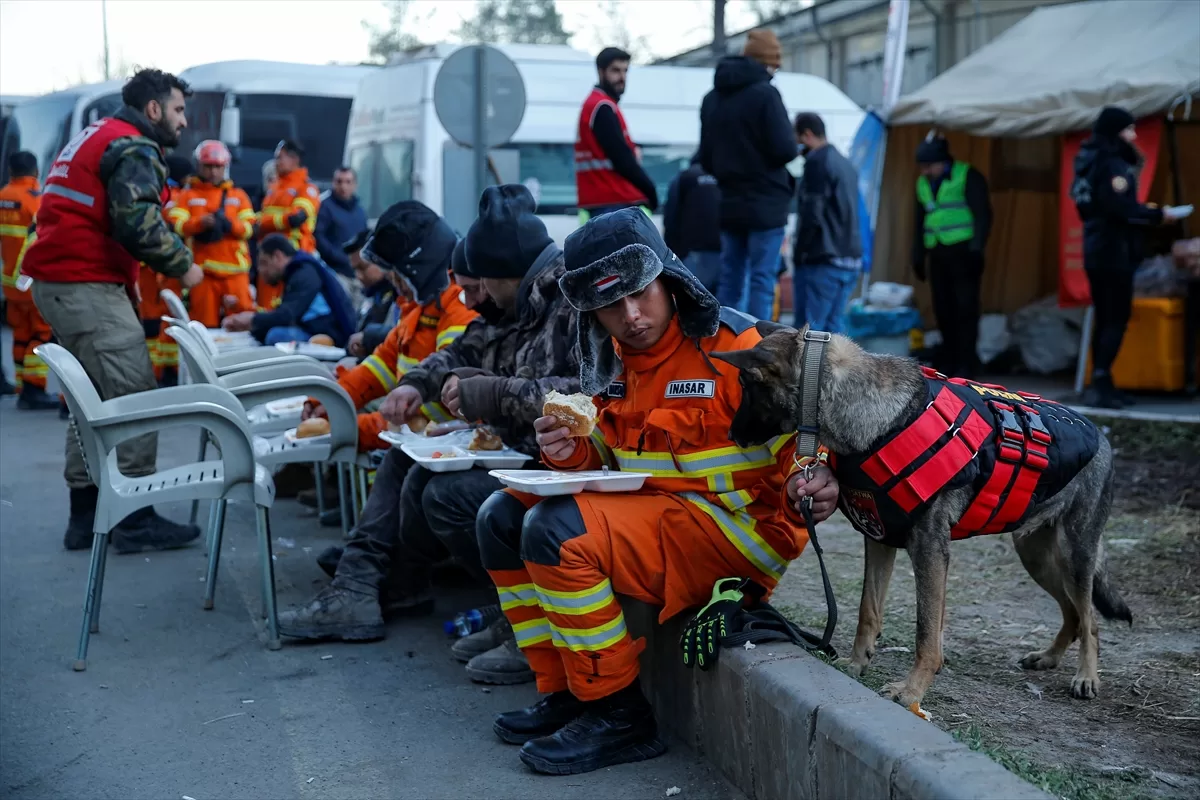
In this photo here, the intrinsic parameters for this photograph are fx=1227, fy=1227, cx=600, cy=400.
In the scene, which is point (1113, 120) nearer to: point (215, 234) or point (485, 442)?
point (485, 442)

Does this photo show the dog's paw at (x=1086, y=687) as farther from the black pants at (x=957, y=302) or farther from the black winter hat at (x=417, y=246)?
the black pants at (x=957, y=302)

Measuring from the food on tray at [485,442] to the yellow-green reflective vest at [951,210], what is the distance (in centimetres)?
708

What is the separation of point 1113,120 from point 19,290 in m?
9.60

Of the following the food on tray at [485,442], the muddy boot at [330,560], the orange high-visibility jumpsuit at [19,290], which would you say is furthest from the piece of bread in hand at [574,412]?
the orange high-visibility jumpsuit at [19,290]

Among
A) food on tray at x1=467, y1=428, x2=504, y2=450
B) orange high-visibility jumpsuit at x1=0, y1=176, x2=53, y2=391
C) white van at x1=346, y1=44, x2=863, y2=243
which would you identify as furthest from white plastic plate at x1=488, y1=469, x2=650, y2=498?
orange high-visibility jumpsuit at x1=0, y1=176, x2=53, y2=391

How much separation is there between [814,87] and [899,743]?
13.2 m

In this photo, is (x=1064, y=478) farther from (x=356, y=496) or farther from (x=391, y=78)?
(x=391, y=78)

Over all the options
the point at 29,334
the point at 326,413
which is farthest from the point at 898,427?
the point at 29,334

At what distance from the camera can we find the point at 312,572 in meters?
5.95

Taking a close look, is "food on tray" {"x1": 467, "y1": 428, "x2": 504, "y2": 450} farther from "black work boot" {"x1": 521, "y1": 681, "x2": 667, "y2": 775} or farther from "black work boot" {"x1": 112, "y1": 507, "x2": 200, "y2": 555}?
"black work boot" {"x1": 112, "y1": 507, "x2": 200, "y2": 555}

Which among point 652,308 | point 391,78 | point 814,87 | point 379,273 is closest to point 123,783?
point 652,308

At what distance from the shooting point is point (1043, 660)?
3996mm

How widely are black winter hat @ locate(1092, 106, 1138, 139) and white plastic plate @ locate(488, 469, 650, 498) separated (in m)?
7.02

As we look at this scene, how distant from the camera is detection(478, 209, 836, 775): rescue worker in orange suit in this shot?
3498 mm
